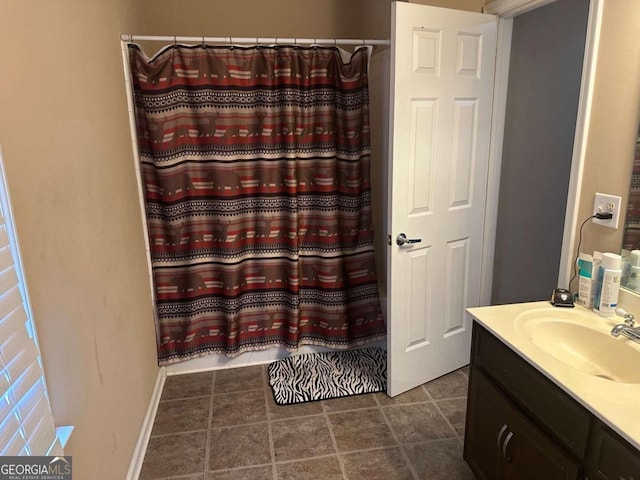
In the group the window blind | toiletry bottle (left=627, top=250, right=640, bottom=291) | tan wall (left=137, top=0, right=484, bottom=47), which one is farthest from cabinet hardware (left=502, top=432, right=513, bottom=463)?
tan wall (left=137, top=0, right=484, bottom=47)

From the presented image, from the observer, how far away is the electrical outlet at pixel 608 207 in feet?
5.16

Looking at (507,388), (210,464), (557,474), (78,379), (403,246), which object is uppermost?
(403,246)

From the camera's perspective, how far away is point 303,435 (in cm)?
217

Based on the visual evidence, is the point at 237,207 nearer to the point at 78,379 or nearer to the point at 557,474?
the point at 78,379

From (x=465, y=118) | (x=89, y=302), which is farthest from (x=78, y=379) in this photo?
(x=465, y=118)

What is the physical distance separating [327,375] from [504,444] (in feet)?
4.27

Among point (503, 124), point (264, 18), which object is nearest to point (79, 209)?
point (503, 124)

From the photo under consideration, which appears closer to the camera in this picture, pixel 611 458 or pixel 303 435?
pixel 611 458

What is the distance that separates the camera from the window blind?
865mm

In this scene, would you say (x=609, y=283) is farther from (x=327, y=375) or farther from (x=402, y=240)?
(x=327, y=375)

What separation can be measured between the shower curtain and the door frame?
700mm

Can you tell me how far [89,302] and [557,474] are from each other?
1.55 metres

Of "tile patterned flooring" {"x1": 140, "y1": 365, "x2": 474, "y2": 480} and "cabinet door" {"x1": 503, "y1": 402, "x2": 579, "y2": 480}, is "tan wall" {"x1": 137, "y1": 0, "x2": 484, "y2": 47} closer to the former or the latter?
"tile patterned flooring" {"x1": 140, "y1": 365, "x2": 474, "y2": 480}

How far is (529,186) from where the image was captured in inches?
102
